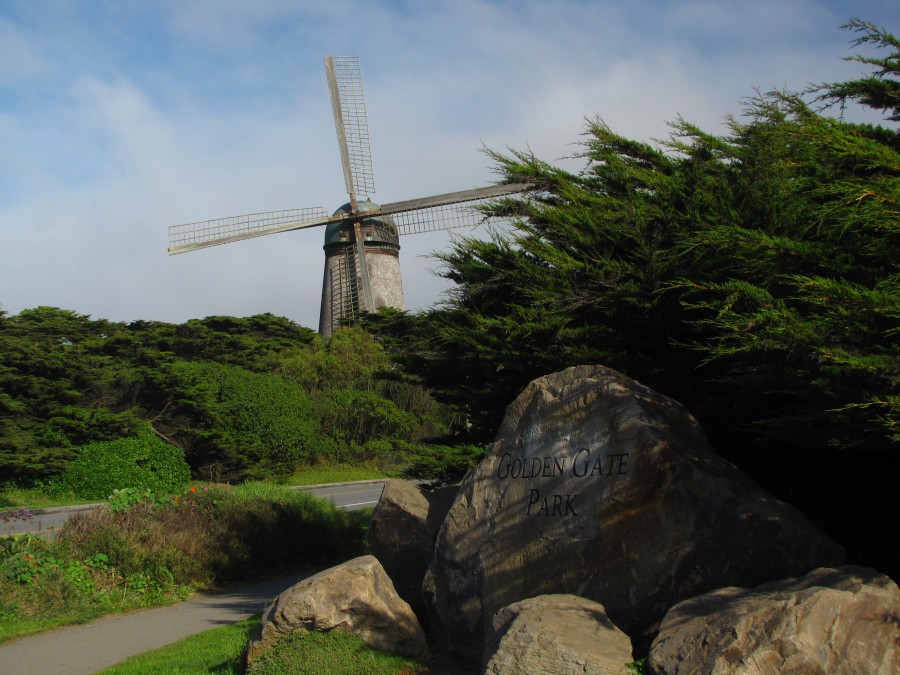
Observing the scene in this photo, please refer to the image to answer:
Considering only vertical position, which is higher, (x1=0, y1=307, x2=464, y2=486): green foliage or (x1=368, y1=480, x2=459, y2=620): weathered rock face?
(x1=0, y1=307, x2=464, y2=486): green foliage

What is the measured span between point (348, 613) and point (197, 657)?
191cm

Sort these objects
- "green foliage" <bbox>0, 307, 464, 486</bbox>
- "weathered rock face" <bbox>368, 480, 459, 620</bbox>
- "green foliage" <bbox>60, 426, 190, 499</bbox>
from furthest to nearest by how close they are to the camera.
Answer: "green foliage" <bbox>0, 307, 464, 486</bbox> → "green foliage" <bbox>60, 426, 190, 499</bbox> → "weathered rock face" <bbox>368, 480, 459, 620</bbox>

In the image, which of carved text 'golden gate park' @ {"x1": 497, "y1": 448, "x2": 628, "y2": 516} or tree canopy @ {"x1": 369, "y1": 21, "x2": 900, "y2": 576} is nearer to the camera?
tree canopy @ {"x1": 369, "y1": 21, "x2": 900, "y2": 576}

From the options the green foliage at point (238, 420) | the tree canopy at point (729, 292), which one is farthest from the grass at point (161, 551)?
the green foliage at point (238, 420)

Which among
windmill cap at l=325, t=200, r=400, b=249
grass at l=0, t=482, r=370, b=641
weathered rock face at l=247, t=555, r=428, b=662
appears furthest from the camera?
windmill cap at l=325, t=200, r=400, b=249

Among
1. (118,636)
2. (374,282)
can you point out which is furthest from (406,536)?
(374,282)

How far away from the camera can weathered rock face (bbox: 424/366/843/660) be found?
5.55 metres

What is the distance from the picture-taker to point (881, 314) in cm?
447

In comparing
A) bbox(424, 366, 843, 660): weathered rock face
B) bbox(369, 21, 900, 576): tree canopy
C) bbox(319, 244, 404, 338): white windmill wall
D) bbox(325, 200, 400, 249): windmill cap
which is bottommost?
bbox(424, 366, 843, 660): weathered rock face

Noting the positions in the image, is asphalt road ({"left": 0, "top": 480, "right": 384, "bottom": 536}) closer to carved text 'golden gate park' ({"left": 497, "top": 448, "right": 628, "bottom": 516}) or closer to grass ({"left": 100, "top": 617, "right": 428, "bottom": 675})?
grass ({"left": 100, "top": 617, "right": 428, "bottom": 675})

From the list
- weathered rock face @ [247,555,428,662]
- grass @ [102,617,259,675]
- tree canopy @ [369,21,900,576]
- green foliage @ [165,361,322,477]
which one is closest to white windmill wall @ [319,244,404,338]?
green foliage @ [165,361,322,477]

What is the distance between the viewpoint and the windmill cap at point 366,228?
3266cm

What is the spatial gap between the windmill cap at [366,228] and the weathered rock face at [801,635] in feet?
94.9

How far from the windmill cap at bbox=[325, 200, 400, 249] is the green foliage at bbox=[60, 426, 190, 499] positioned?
1212 cm
